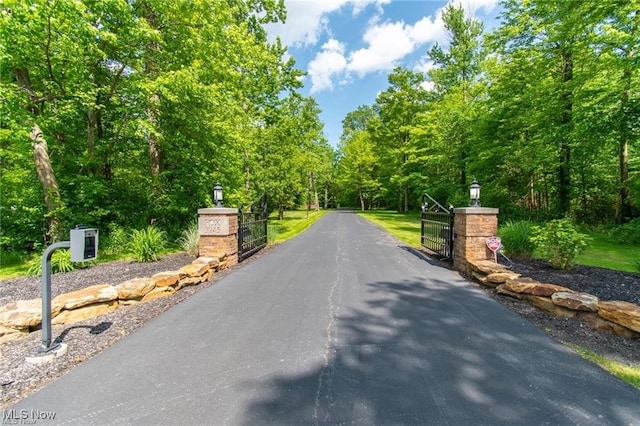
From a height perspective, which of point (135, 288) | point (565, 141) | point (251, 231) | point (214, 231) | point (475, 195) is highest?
point (565, 141)

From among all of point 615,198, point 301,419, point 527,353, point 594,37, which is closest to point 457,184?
point 615,198

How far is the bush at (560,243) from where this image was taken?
5371mm

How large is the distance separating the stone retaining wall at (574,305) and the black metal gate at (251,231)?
5.44 metres

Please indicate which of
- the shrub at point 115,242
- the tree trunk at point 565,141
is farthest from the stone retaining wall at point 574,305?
the shrub at point 115,242

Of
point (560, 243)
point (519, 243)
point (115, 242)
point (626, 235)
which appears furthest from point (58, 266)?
point (626, 235)

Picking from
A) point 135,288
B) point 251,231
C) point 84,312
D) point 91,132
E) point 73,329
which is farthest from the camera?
point 251,231

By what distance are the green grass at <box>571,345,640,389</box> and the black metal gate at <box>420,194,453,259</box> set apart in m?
3.78

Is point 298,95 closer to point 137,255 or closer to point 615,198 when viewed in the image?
point 137,255

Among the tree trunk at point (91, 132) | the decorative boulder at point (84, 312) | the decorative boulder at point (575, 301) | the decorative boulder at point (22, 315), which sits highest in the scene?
the tree trunk at point (91, 132)

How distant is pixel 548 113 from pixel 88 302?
583 inches

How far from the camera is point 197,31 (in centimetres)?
807

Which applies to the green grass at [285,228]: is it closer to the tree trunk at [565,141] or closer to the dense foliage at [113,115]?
the dense foliage at [113,115]

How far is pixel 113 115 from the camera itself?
9.01 m

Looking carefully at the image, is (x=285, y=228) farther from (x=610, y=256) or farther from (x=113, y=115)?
(x=610, y=256)
